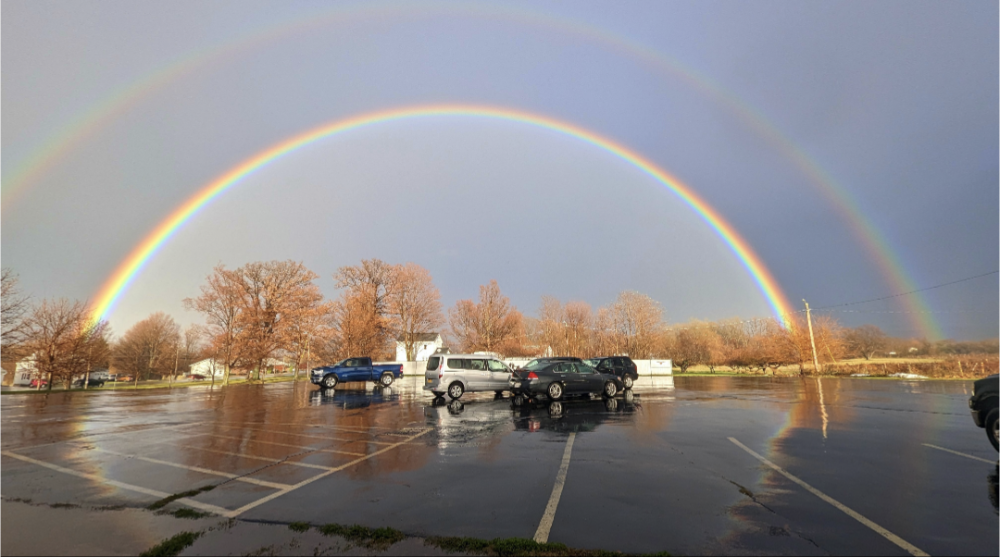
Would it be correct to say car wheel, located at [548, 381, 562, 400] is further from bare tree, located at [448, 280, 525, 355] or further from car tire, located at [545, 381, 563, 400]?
bare tree, located at [448, 280, 525, 355]

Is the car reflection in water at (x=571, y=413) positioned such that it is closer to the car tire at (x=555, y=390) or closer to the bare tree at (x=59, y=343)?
the car tire at (x=555, y=390)

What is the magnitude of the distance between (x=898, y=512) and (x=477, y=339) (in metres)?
56.3

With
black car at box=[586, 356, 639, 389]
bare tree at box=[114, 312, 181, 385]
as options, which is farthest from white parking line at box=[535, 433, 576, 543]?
bare tree at box=[114, 312, 181, 385]

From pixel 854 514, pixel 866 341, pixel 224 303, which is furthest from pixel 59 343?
pixel 866 341

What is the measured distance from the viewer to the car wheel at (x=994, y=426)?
7691mm

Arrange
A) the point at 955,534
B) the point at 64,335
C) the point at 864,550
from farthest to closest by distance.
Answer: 1. the point at 64,335
2. the point at 955,534
3. the point at 864,550

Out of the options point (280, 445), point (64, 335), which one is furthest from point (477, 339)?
point (280, 445)

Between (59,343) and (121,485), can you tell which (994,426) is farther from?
(59,343)

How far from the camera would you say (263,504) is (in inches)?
223

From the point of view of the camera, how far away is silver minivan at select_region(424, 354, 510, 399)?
1994cm

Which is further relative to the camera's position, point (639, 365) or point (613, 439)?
point (639, 365)

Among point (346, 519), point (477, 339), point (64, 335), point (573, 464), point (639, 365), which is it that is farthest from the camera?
point (477, 339)

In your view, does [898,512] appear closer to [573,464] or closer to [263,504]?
[573,464]

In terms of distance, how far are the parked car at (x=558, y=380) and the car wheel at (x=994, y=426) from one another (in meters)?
11.6
